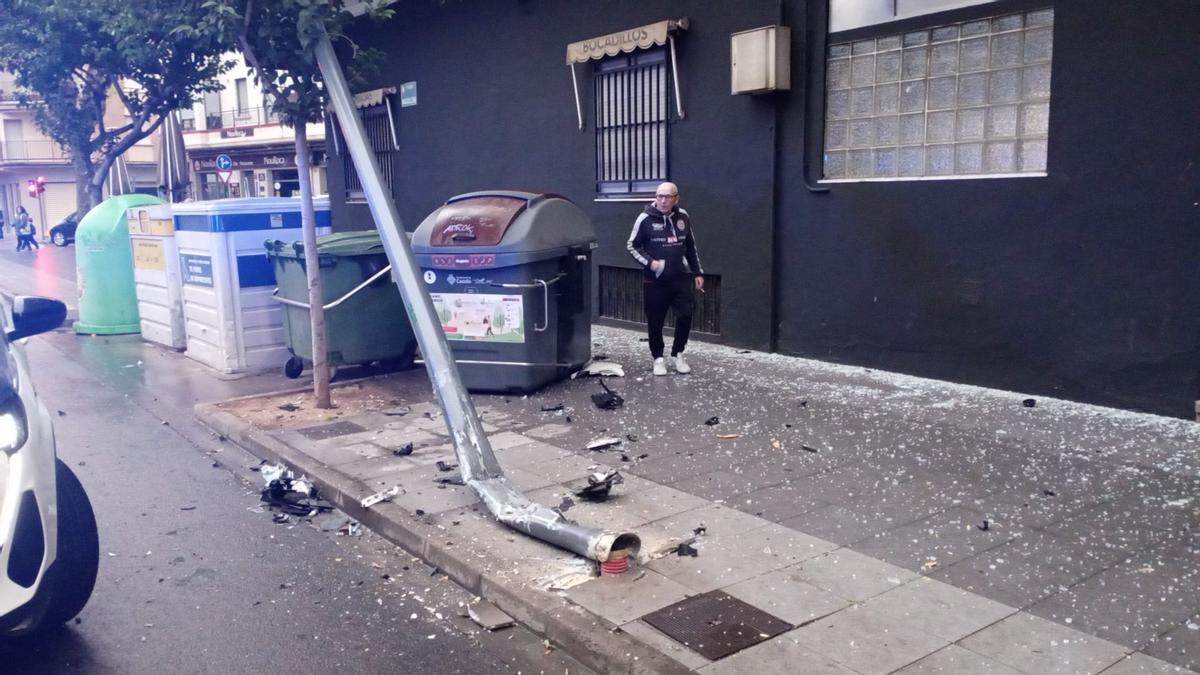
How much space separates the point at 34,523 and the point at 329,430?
386 cm

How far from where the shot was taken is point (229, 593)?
4770mm

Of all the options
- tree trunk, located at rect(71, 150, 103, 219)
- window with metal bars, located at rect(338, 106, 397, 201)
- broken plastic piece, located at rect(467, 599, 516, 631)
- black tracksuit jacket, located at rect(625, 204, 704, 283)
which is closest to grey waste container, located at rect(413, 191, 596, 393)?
black tracksuit jacket, located at rect(625, 204, 704, 283)

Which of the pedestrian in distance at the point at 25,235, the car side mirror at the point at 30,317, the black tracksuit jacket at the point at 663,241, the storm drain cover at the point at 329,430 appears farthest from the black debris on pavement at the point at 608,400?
the pedestrian in distance at the point at 25,235

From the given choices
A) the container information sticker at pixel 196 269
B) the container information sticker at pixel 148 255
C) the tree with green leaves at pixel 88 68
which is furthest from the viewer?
the tree with green leaves at pixel 88 68

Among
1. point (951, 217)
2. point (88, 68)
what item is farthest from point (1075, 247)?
point (88, 68)

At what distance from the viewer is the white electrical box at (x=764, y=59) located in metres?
9.30

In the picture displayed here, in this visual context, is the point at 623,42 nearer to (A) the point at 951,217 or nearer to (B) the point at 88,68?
(A) the point at 951,217

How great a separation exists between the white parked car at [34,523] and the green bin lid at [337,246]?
15.5ft

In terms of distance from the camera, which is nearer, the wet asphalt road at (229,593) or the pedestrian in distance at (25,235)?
the wet asphalt road at (229,593)

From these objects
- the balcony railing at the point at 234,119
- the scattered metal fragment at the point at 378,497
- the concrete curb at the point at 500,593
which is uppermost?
the balcony railing at the point at 234,119

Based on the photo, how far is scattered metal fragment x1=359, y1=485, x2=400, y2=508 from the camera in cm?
577

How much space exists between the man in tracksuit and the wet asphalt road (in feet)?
12.6

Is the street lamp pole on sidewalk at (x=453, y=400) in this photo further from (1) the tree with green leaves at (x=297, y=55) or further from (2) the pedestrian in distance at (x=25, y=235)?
(2) the pedestrian in distance at (x=25, y=235)

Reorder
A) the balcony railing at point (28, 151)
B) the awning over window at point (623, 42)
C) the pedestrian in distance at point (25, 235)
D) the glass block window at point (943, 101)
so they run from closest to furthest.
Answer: the glass block window at point (943, 101)
the awning over window at point (623, 42)
the pedestrian in distance at point (25, 235)
the balcony railing at point (28, 151)
